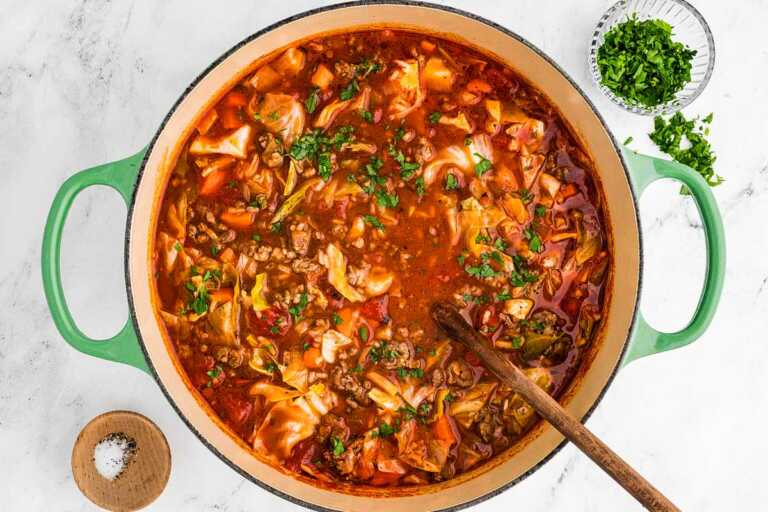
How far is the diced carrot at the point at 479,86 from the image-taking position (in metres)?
4.10

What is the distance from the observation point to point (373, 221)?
13.2 feet

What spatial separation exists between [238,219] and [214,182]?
23 cm

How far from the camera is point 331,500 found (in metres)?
4.09

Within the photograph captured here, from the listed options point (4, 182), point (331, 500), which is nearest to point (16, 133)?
point (4, 182)

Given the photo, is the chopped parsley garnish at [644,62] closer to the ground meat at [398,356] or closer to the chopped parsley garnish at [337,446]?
the ground meat at [398,356]

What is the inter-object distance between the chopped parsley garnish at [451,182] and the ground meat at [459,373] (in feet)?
2.82

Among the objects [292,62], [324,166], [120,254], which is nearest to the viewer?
[324,166]

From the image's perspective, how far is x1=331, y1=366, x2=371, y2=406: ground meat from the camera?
408 centimetres

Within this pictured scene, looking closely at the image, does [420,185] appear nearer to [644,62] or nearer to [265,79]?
Answer: [265,79]

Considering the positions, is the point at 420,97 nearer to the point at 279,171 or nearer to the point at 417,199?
the point at 417,199

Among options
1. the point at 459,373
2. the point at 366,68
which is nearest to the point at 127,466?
the point at 459,373

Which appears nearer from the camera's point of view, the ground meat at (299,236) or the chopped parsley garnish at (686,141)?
the ground meat at (299,236)

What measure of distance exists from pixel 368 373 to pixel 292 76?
153 centimetres

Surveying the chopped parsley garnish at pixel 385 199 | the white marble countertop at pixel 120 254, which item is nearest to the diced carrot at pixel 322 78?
the white marble countertop at pixel 120 254
